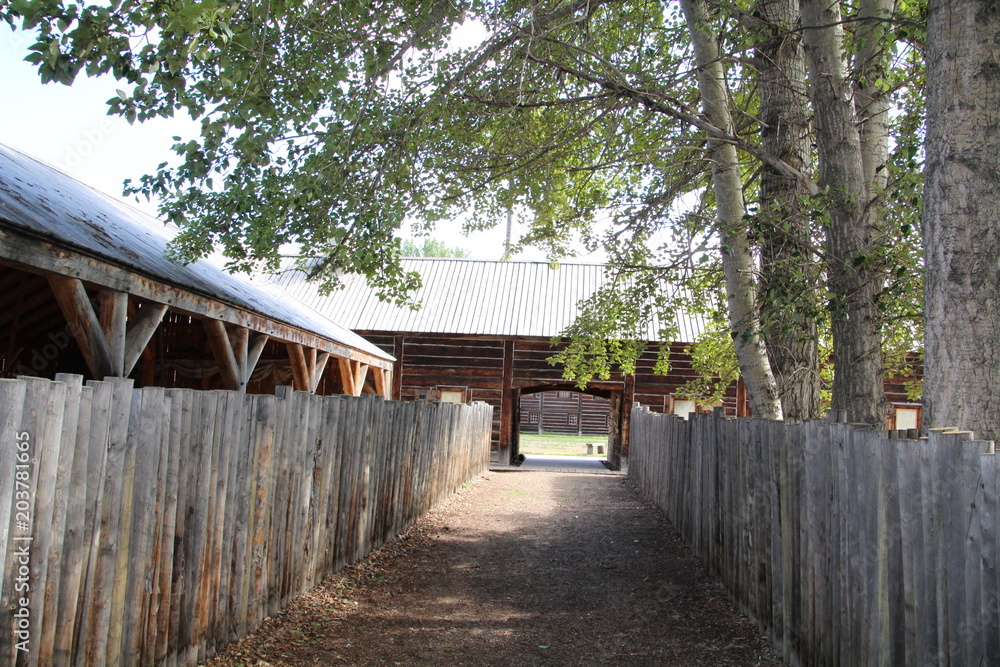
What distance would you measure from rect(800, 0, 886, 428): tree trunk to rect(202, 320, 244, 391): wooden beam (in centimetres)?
622

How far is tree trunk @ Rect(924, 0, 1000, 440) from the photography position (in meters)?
4.46

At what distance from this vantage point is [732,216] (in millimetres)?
8898

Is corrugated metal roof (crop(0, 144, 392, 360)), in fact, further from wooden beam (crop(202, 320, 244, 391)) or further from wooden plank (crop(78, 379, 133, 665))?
wooden plank (crop(78, 379, 133, 665))

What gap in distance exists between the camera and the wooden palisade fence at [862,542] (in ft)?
9.82

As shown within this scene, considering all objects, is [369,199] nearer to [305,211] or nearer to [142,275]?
[305,211]

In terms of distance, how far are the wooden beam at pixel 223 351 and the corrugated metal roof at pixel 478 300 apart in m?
11.6

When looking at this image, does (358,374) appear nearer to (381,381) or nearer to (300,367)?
(381,381)

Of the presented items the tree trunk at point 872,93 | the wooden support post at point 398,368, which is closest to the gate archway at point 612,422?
the wooden support post at point 398,368

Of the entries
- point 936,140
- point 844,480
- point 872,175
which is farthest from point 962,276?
point 872,175

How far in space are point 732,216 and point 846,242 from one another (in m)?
1.66

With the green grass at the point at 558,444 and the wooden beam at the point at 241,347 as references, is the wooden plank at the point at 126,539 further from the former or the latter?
the green grass at the point at 558,444

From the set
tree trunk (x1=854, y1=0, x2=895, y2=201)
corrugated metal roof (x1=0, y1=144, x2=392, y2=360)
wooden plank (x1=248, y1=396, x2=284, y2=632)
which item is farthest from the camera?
tree trunk (x1=854, y1=0, x2=895, y2=201)

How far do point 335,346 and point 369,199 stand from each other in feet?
21.7

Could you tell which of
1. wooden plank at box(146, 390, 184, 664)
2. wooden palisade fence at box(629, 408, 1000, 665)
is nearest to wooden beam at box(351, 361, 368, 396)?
wooden palisade fence at box(629, 408, 1000, 665)
